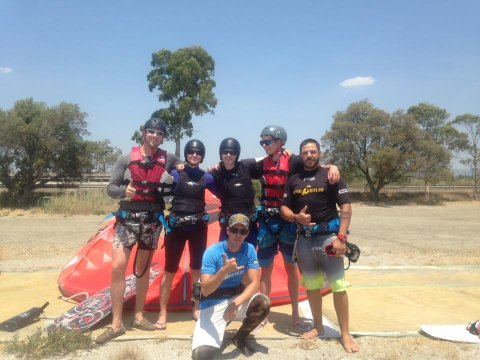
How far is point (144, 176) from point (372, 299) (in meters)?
3.45

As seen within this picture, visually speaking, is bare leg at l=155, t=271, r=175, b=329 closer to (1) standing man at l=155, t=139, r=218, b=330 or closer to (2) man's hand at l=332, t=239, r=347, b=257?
(1) standing man at l=155, t=139, r=218, b=330

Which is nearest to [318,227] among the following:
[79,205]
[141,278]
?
[141,278]

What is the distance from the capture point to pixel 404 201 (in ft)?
91.2

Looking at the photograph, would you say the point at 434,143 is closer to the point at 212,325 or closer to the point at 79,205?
the point at 79,205

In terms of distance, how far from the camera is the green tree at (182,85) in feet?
78.3

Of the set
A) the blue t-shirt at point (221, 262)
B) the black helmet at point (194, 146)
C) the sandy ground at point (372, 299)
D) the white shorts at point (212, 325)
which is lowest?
the sandy ground at point (372, 299)

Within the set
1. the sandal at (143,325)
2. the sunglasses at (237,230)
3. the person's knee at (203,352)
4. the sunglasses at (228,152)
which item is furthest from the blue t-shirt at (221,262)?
the sunglasses at (228,152)

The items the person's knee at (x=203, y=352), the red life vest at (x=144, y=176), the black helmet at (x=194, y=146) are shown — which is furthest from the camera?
the black helmet at (x=194, y=146)

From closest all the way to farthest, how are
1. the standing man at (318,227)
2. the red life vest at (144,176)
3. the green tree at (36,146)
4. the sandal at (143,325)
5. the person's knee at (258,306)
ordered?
the person's knee at (258,306), the standing man at (318,227), the red life vest at (144,176), the sandal at (143,325), the green tree at (36,146)

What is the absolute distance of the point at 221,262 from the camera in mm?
3662

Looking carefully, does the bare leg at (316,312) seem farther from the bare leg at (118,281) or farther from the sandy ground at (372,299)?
the bare leg at (118,281)

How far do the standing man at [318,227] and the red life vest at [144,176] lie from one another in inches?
52.8

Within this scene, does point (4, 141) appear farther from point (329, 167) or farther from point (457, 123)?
point (457, 123)

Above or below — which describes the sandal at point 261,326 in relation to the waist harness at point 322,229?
below
